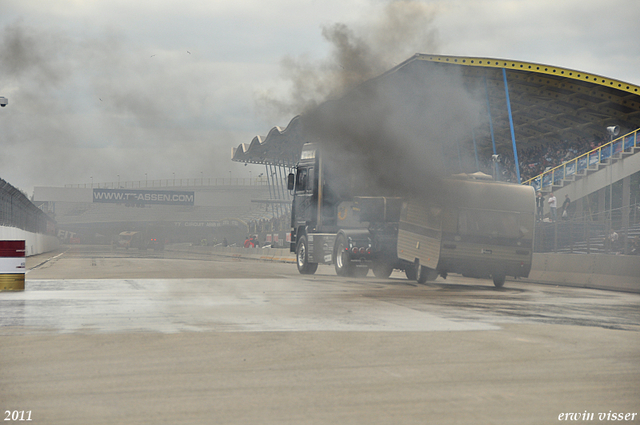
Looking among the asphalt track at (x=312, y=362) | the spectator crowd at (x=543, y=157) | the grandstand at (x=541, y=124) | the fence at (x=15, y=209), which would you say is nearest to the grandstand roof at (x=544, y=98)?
the grandstand at (x=541, y=124)

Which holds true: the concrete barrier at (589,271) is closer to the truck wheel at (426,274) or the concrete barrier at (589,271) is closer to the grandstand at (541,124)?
the grandstand at (541,124)

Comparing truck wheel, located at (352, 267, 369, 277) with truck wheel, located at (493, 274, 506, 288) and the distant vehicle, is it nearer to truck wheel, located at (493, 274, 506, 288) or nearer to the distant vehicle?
truck wheel, located at (493, 274, 506, 288)

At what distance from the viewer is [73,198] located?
9312 centimetres

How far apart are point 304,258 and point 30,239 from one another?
28.8 meters

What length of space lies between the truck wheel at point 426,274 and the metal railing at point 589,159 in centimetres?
1869

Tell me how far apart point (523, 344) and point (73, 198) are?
303 ft

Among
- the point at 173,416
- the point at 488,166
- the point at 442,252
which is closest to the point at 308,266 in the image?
the point at 442,252

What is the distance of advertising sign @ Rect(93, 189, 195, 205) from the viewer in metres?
92.7

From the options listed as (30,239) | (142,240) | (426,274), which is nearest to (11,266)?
(426,274)

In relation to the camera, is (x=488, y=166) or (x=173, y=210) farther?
(x=173, y=210)

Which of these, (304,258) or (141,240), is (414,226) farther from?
(141,240)

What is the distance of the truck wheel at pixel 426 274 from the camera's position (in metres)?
18.6

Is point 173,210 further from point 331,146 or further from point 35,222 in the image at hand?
point 331,146

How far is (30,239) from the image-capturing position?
45.5 m
